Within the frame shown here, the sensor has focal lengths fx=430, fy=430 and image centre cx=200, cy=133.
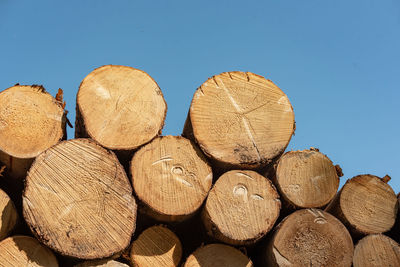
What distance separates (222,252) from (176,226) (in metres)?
0.35

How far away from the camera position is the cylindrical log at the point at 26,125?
8.54 ft

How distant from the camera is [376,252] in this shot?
3.01m

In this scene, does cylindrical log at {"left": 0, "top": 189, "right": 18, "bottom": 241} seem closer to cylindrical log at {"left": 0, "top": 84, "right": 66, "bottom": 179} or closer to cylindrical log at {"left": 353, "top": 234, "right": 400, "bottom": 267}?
cylindrical log at {"left": 0, "top": 84, "right": 66, "bottom": 179}

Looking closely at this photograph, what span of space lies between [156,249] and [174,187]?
0.44 metres

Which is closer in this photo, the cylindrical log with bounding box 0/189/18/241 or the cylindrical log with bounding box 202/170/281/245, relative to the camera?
the cylindrical log with bounding box 0/189/18/241

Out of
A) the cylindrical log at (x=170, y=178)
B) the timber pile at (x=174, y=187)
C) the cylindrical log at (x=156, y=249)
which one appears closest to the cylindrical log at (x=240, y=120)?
the timber pile at (x=174, y=187)

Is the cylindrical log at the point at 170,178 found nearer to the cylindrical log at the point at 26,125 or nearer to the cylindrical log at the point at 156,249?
the cylindrical log at the point at 156,249

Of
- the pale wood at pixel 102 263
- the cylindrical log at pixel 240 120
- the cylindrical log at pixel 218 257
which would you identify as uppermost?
the cylindrical log at pixel 240 120

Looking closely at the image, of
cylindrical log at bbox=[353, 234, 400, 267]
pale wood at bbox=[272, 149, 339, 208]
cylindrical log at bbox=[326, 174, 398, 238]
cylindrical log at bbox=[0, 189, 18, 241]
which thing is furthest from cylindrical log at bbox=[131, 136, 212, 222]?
cylindrical log at bbox=[353, 234, 400, 267]

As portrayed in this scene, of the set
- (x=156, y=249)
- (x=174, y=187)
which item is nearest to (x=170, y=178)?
(x=174, y=187)

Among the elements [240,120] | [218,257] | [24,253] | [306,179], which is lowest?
[218,257]

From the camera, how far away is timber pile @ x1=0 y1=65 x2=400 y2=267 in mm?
2518

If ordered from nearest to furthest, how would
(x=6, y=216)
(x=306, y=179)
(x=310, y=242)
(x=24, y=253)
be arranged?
(x=24, y=253), (x=6, y=216), (x=310, y=242), (x=306, y=179)

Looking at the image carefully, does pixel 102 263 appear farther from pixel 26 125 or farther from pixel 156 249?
pixel 26 125
